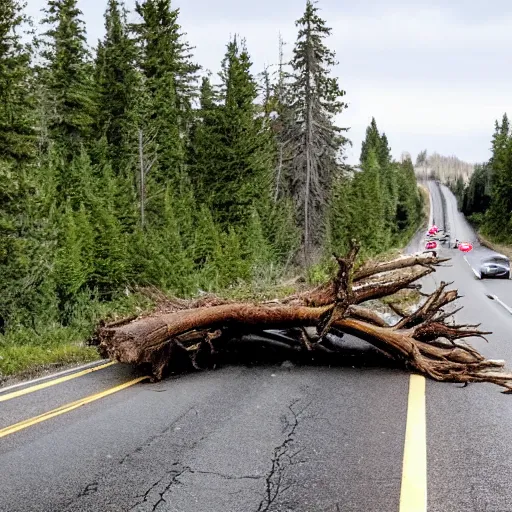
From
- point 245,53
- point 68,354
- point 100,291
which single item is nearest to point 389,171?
point 245,53

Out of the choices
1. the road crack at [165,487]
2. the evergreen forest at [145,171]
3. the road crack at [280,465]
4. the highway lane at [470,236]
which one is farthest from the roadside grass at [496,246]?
the road crack at [165,487]

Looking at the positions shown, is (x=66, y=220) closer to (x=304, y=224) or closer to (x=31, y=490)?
(x=304, y=224)

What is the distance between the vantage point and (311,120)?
30281 mm

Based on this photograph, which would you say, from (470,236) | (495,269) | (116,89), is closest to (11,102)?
(116,89)

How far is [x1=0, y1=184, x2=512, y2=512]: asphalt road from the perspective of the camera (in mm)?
3062

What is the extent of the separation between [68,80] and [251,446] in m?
35.0

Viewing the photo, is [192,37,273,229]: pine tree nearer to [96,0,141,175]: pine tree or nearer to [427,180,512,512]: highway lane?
[96,0,141,175]: pine tree

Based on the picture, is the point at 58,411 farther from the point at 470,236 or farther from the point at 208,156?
the point at 470,236

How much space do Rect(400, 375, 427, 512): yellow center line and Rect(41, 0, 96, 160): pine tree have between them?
32873 millimetres

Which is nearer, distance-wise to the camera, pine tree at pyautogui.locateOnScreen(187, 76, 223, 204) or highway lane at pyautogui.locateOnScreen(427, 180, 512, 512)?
highway lane at pyautogui.locateOnScreen(427, 180, 512, 512)

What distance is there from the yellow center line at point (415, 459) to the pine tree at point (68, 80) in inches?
1294

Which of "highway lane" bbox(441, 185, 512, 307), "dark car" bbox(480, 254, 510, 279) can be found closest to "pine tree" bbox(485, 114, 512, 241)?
"highway lane" bbox(441, 185, 512, 307)

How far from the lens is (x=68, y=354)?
7.98m

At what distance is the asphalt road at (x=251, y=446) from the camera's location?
3.06 metres
